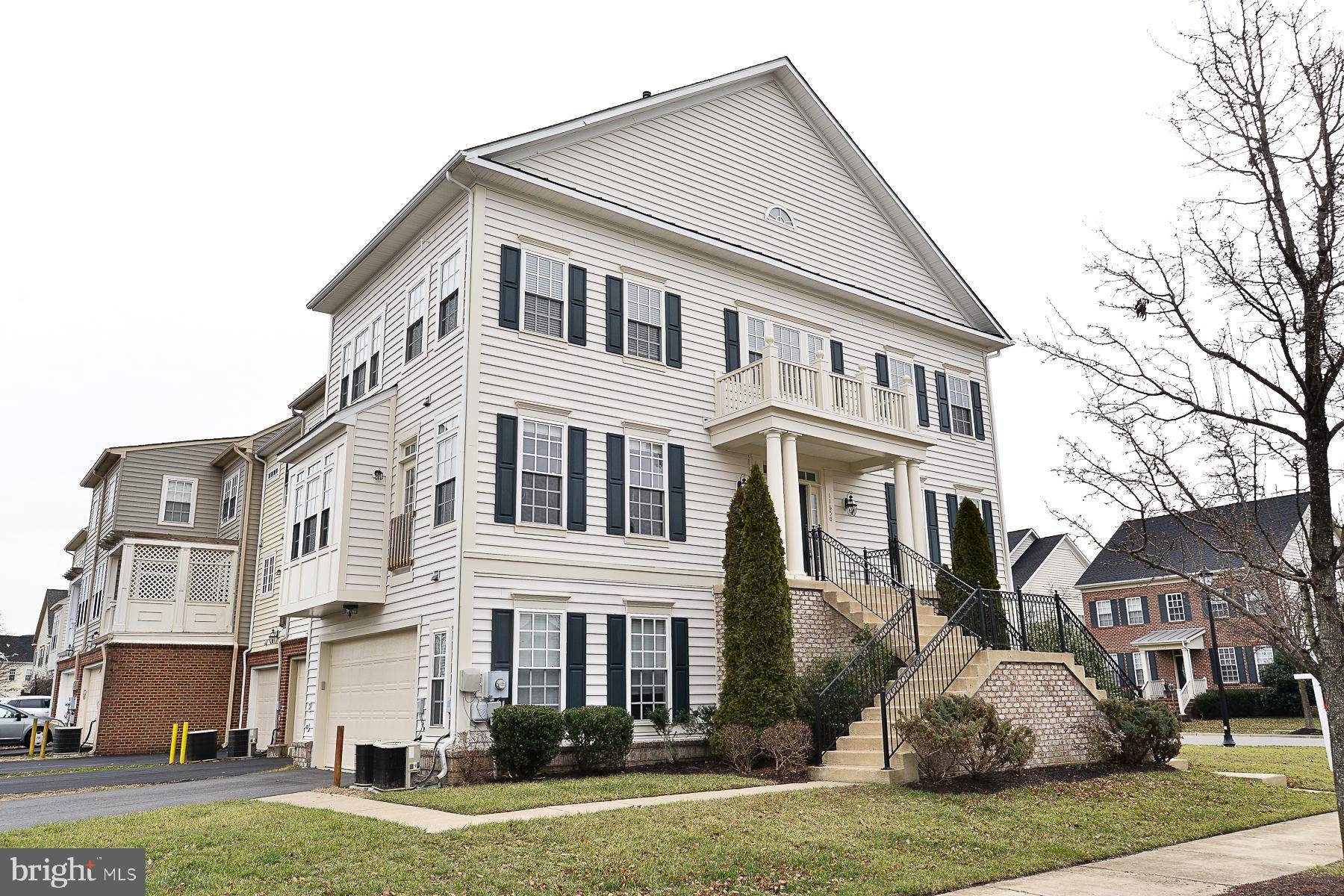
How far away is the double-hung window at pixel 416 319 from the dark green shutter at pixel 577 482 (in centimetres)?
333

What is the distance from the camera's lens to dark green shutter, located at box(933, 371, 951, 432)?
22.8 metres

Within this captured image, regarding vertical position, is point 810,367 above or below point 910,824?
above

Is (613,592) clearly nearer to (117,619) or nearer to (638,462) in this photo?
(638,462)

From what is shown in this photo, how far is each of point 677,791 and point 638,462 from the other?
21.3ft

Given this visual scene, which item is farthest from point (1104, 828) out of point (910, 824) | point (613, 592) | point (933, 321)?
point (933, 321)

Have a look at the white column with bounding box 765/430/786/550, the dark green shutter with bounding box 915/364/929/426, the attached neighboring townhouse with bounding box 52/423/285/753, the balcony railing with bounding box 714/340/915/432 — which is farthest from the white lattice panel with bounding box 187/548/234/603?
the dark green shutter with bounding box 915/364/929/426

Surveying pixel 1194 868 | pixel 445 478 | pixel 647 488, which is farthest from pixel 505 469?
pixel 1194 868

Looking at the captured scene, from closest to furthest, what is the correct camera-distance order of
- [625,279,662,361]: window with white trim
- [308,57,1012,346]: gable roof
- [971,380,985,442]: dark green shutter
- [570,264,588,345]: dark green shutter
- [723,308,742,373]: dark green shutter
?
[308,57,1012,346]: gable roof
[570,264,588,345]: dark green shutter
[625,279,662,361]: window with white trim
[723,308,742,373]: dark green shutter
[971,380,985,442]: dark green shutter

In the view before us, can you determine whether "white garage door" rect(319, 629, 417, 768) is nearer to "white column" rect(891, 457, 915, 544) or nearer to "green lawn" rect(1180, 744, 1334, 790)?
"white column" rect(891, 457, 915, 544)

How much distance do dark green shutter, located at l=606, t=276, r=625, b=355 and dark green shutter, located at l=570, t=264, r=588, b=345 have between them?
47 cm

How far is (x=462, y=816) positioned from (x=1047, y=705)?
8906 millimetres

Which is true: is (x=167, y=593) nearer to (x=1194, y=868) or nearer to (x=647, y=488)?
(x=647, y=488)

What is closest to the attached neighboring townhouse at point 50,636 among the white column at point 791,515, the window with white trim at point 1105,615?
the white column at point 791,515

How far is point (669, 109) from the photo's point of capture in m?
19.5
